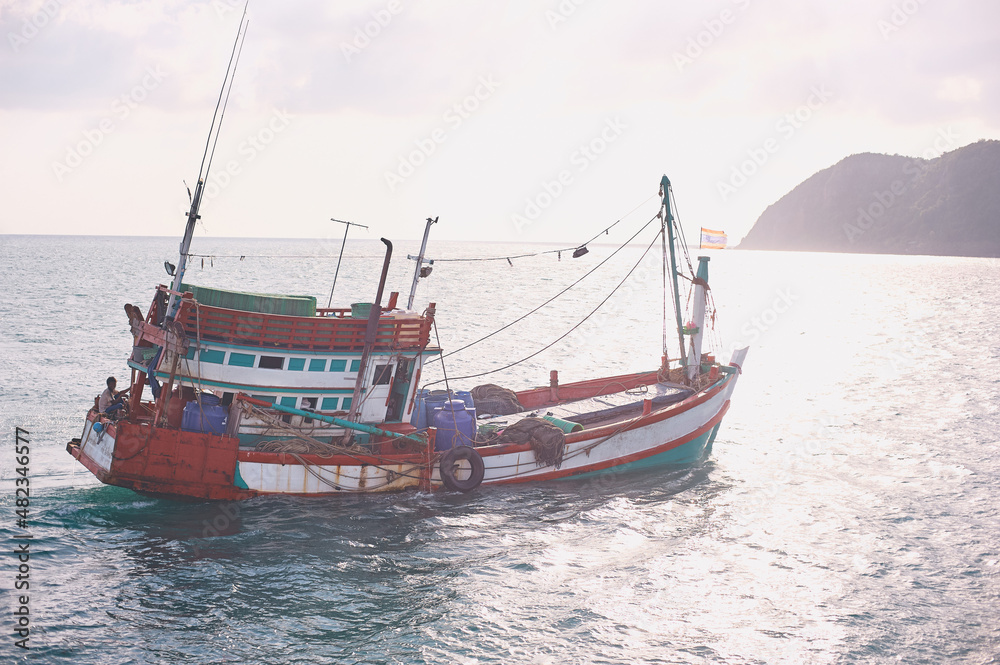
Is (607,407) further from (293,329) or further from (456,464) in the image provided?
(293,329)

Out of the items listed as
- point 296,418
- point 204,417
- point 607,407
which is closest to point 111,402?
point 204,417

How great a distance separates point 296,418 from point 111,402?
191 inches

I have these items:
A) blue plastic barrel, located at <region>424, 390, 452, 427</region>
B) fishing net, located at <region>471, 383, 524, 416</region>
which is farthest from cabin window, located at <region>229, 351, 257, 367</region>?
fishing net, located at <region>471, 383, 524, 416</region>

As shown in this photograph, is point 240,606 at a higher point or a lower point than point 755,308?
lower

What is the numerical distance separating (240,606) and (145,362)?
25.6 ft

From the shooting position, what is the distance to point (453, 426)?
21.7 meters

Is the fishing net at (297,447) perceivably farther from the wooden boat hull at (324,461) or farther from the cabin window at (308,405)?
the cabin window at (308,405)

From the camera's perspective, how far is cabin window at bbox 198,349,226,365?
61.6 feet

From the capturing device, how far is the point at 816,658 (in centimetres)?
1334

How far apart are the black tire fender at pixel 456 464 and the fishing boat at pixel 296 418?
4 centimetres

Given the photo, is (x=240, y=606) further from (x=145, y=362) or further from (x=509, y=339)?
(x=509, y=339)

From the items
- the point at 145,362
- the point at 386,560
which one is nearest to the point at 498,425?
the point at 386,560

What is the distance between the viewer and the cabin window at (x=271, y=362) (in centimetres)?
1925

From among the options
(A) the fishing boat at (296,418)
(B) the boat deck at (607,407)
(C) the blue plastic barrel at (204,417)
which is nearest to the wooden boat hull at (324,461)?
(A) the fishing boat at (296,418)
